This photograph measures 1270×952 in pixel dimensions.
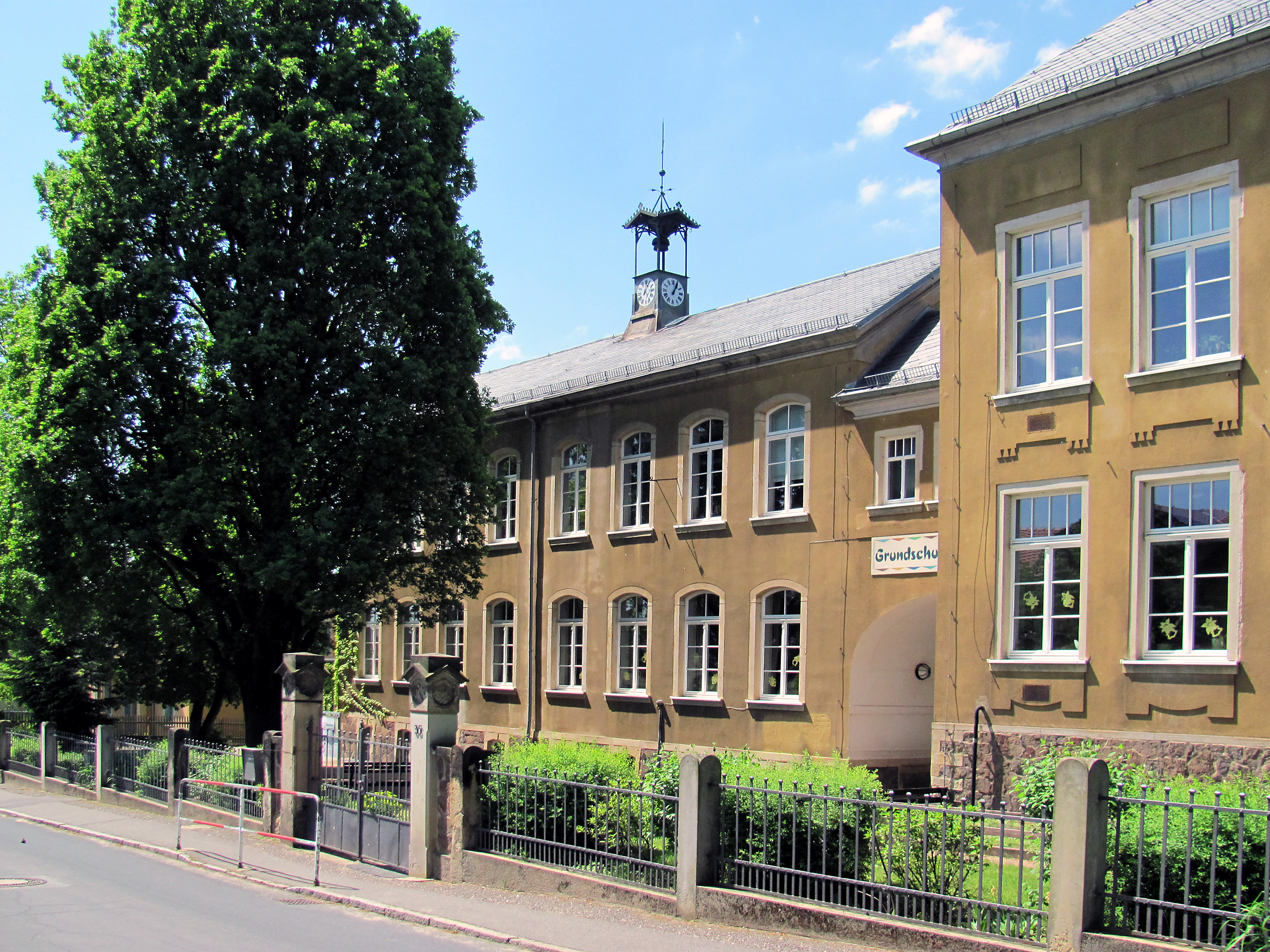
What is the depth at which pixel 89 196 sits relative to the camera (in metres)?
19.4

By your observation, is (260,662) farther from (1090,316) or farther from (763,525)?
(1090,316)

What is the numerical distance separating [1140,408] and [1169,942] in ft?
25.9

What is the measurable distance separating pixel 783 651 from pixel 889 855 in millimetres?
12019

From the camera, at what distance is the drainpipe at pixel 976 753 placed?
15.2 meters

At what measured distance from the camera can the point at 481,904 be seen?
Result: 11797mm

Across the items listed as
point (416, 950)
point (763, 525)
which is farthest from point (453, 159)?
point (416, 950)

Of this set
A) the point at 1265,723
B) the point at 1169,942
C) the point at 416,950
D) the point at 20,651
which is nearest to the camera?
the point at 1169,942

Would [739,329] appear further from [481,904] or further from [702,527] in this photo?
[481,904]

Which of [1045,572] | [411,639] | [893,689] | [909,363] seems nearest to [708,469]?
[909,363]

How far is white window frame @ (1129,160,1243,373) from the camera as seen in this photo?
13.4m

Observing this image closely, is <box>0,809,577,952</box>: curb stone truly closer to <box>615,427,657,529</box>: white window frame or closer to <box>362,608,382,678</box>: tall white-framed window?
<box>615,427,657,529</box>: white window frame

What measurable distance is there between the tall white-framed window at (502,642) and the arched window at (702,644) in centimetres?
581

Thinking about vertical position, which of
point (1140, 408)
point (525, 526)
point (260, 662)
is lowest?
point (260, 662)

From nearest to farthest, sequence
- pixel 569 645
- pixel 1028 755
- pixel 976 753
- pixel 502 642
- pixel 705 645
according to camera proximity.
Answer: pixel 1028 755 < pixel 976 753 < pixel 705 645 < pixel 569 645 < pixel 502 642
